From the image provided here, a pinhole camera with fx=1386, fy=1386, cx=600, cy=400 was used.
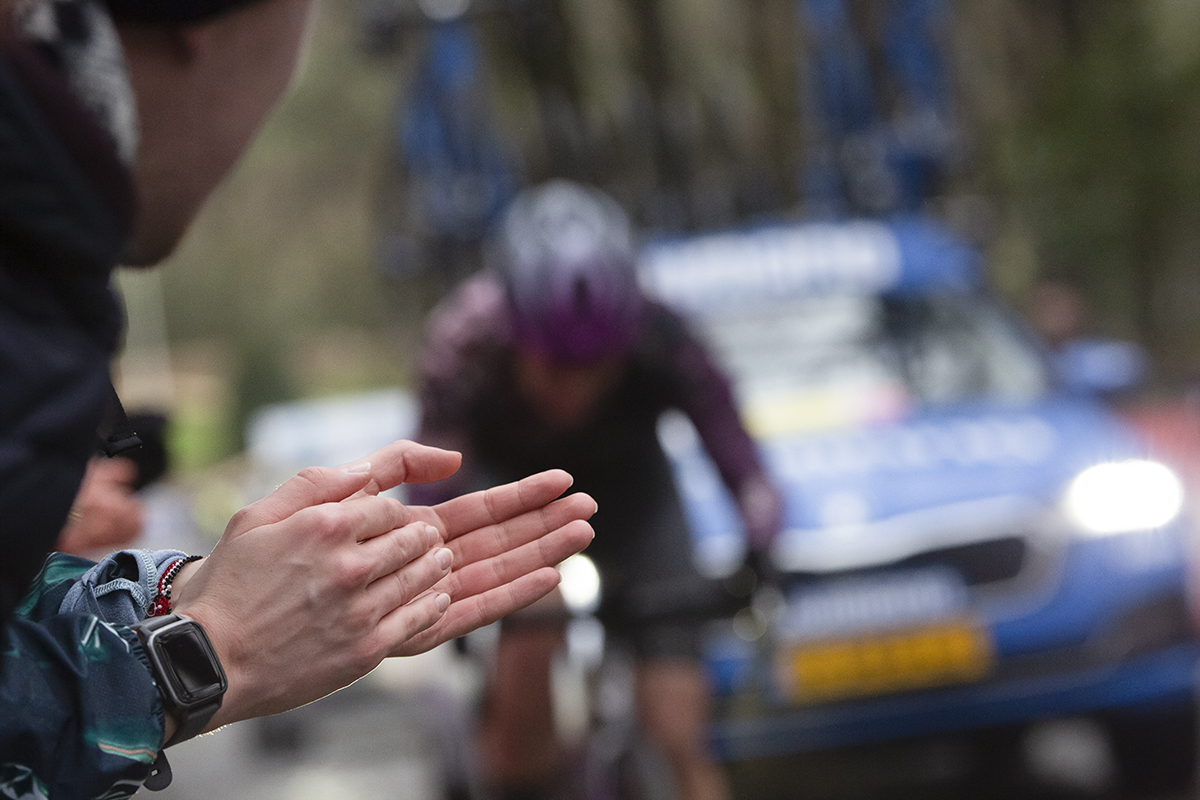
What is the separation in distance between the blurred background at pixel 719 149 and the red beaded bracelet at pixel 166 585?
4561 millimetres

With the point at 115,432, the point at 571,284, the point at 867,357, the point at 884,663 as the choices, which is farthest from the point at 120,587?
the point at 867,357

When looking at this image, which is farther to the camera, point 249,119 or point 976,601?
point 976,601

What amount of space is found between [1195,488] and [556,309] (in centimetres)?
467

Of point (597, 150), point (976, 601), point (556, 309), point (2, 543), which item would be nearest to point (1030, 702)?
point (976, 601)

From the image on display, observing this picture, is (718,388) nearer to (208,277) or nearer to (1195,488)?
(1195,488)

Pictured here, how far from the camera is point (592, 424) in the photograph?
339 cm

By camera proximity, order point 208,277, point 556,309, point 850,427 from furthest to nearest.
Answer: point 208,277, point 850,427, point 556,309

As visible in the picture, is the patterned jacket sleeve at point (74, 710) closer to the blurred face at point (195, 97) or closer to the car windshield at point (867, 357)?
the blurred face at point (195, 97)

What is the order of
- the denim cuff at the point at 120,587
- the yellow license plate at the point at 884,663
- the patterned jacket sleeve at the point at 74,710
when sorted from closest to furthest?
the patterned jacket sleeve at the point at 74,710 < the denim cuff at the point at 120,587 < the yellow license plate at the point at 884,663

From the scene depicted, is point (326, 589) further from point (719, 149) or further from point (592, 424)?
point (719, 149)

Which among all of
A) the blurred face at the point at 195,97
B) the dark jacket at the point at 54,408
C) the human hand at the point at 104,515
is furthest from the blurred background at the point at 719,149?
the dark jacket at the point at 54,408

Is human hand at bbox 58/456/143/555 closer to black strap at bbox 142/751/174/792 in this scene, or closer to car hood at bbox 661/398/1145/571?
black strap at bbox 142/751/174/792

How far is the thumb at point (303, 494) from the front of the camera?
4.31 ft

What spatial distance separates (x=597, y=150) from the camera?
15.2 m
